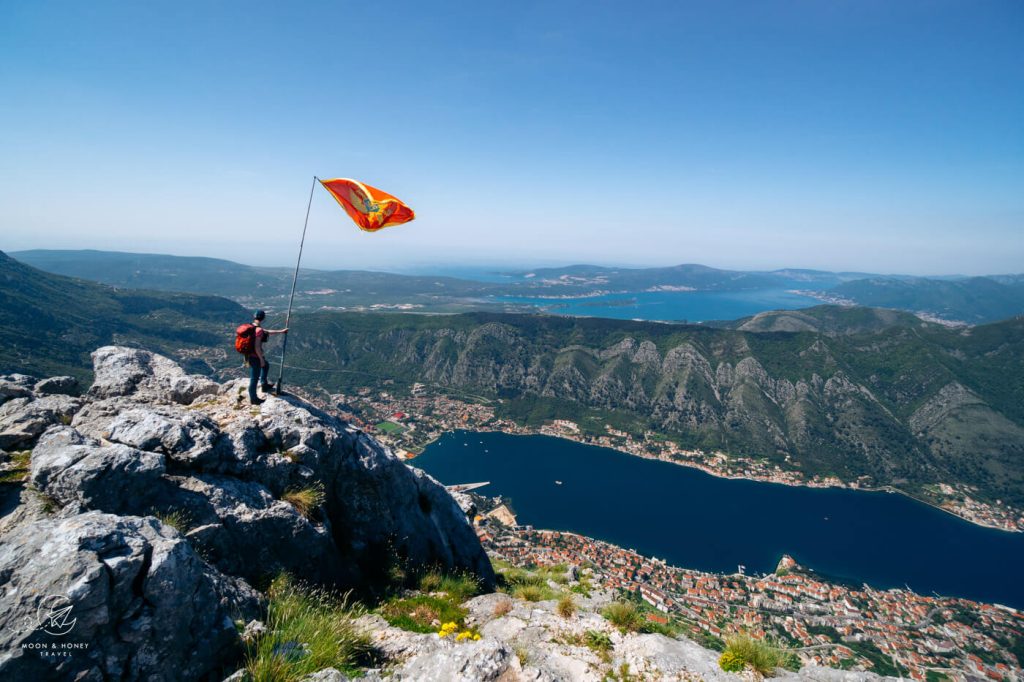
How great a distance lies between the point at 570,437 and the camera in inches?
5842

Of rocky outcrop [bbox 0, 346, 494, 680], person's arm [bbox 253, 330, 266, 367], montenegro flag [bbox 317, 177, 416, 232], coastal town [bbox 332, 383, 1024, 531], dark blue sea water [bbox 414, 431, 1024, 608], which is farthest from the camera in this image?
coastal town [bbox 332, 383, 1024, 531]

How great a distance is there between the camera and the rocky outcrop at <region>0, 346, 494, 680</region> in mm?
4863

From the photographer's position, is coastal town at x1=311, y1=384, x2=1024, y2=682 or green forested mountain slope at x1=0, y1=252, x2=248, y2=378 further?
green forested mountain slope at x1=0, y1=252, x2=248, y2=378

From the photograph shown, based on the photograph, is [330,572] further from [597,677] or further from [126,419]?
[597,677]

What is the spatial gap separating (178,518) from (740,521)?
118056 millimetres

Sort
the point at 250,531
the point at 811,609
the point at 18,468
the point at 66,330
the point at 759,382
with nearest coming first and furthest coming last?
the point at 18,468 → the point at 250,531 → the point at 811,609 → the point at 66,330 → the point at 759,382

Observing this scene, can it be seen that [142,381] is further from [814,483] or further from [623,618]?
[814,483]

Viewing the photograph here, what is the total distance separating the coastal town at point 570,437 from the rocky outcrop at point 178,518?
351ft

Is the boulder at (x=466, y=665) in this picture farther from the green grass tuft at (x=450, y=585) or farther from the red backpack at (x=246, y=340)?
the red backpack at (x=246, y=340)

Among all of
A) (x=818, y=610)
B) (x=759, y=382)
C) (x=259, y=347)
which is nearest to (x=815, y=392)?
(x=759, y=382)

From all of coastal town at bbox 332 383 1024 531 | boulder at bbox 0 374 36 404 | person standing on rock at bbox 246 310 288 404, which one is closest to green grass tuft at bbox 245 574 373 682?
person standing on rock at bbox 246 310 288 404

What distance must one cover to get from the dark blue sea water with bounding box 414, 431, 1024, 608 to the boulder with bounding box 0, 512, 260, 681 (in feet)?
292

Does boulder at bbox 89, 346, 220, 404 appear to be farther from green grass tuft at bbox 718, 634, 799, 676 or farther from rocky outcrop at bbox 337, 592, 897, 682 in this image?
green grass tuft at bbox 718, 634, 799, 676

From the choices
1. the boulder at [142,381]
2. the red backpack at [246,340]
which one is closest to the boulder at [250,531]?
the red backpack at [246,340]
